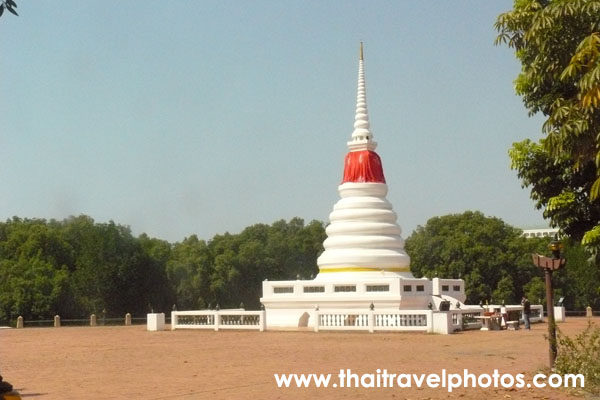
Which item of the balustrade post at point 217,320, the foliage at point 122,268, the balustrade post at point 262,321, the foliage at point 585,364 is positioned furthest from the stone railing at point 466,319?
the foliage at point 122,268

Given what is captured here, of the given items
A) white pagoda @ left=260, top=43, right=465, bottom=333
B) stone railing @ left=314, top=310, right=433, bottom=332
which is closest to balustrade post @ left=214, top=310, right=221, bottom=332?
white pagoda @ left=260, top=43, right=465, bottom=333

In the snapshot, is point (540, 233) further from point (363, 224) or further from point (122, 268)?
point (363, 224)

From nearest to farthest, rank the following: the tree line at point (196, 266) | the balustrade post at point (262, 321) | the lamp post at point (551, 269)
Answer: the lamp post at point (551, 269) < the balustrade post at point (262, 321) < the tree line at point (196, 266)

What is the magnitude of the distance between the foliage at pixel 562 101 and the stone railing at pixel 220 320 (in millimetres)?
22275

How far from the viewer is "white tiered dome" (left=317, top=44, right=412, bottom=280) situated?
41.5 m

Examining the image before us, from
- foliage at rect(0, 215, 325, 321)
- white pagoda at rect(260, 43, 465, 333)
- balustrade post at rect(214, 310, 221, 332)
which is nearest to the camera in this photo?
white pagoda at rect(260, 43, 465, 333)

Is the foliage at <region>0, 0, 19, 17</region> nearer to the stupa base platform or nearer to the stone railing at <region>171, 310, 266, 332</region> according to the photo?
the stupa base platform

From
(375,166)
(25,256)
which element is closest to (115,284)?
(25,256)

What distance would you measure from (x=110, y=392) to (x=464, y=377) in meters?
7.16

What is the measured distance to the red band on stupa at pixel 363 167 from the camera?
144ft

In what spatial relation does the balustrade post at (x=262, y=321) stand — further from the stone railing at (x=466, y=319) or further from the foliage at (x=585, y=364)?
the foliage at (x=585, y=364)

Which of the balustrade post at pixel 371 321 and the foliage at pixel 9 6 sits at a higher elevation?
the foliage at pixel 9 6

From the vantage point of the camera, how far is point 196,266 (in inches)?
2670

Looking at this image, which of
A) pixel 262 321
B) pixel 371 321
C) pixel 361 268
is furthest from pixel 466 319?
pixel 262 321
